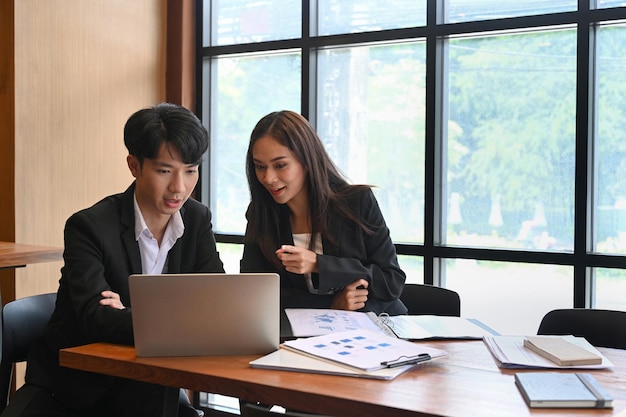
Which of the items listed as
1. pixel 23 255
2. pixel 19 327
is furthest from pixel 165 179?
pixel 23 255

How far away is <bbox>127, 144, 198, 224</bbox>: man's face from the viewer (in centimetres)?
201

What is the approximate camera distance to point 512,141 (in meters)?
3.65

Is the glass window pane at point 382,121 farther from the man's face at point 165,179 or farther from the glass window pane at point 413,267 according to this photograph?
the man's face at point 165,179

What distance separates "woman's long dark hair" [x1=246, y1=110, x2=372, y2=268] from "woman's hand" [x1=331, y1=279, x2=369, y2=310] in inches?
8.2

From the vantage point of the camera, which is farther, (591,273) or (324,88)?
(324,88)

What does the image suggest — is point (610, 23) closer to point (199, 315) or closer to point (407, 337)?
point (407, 337)

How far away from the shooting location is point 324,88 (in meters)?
4.25

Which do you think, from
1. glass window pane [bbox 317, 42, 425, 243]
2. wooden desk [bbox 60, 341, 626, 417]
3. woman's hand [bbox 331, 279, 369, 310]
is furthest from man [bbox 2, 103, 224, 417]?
glass window pane [bbox 317, 42, 425, 243]

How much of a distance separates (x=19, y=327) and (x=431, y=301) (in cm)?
148

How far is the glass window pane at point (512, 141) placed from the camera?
11.6 feet

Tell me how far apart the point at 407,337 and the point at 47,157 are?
2626 millimetres

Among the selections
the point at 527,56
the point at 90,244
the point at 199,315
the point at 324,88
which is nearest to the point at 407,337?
the point at 199,315

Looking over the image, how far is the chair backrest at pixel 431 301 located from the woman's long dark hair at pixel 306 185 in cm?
43

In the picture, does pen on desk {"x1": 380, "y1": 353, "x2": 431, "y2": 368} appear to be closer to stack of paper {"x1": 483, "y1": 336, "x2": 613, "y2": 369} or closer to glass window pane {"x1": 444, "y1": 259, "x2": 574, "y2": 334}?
stack of paper {"x1": 483, "y1": 336, "x2": 613, "y2": 369}
